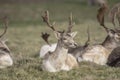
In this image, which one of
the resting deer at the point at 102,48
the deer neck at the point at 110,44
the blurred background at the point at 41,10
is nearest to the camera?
the resting deer at the point at 102,48

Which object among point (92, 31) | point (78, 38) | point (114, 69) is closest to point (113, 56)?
point (114, 69)

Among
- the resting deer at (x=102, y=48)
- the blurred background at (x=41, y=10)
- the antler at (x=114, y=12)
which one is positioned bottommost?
the blurred background at (x=41, y=10)

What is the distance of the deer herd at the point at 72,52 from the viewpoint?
9.99m

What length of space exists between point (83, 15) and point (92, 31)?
8.16m

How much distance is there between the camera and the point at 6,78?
375 inches

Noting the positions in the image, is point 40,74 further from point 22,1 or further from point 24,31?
point 22,1

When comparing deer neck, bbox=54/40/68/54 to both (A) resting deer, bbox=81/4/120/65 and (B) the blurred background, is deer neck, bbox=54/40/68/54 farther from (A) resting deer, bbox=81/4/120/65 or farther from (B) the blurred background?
(B) the blurred background

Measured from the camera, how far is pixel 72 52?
11.3 metres

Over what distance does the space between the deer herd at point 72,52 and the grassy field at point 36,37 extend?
0.63 feet

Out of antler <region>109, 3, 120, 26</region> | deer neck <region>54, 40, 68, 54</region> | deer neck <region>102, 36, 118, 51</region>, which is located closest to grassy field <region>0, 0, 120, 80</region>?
deer neck <region>54, 40, 68, 54</region>

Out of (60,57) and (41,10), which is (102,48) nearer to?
(60,57)

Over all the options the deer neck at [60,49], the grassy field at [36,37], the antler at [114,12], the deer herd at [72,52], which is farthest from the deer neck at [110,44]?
the deer neck at [60,49]

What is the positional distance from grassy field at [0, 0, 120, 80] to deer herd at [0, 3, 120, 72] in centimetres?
19

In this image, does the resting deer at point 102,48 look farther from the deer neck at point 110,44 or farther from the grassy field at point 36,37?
the grassy field at point 36,37
